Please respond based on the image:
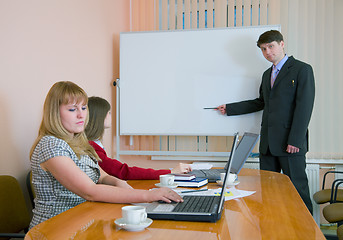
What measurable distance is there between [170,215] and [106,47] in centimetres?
282

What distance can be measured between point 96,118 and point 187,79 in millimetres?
1672

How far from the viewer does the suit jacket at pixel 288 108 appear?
3.04m

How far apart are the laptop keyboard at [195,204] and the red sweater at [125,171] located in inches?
27.4

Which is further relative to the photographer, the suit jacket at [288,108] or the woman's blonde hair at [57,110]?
the suit jacket at [288,108]

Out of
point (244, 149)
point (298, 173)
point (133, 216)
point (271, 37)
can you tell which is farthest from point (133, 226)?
point (271, 37)

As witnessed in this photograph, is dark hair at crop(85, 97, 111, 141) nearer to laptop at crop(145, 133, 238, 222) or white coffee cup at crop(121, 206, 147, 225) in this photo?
laptop at crop(145, 133, 238, 222)

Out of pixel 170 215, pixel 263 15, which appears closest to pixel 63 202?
pixel 170 215

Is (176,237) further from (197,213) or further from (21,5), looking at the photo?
(21,5)

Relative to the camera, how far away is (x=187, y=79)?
371cm

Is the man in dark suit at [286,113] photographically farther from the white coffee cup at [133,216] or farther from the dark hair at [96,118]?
the white coffee cup at [133,216]

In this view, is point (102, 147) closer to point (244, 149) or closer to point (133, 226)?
point (244, 149)

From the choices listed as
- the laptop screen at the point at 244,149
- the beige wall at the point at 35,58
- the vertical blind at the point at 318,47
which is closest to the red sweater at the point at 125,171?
the laptop screen at the point at 244,149

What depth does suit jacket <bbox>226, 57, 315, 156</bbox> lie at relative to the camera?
3041mm

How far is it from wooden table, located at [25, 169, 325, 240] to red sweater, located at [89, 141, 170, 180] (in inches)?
26.6
